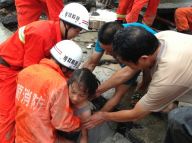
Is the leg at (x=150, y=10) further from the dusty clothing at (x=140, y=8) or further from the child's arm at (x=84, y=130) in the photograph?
the child's arm at (x=84, y=130)

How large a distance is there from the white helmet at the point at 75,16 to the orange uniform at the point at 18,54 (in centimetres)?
14

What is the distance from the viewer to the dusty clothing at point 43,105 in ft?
11.0

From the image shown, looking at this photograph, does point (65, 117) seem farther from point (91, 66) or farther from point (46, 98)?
point (91, 66)

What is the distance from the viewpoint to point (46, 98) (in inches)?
132

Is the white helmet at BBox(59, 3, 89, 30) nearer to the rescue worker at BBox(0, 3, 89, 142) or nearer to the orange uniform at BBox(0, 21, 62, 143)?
the rescue worker at BBox(0, 3, 89, 142)

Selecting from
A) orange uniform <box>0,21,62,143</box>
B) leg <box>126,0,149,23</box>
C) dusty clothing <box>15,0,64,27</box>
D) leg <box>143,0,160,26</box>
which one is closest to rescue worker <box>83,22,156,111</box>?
orange uniform <box>0,21,62,143</box>

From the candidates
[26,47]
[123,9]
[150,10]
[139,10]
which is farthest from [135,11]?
[26,47]

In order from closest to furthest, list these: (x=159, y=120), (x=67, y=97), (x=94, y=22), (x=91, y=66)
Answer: (x=67, y=97) → (x=159, y=120) → (x=91, y=66) → (x=94, y=22)

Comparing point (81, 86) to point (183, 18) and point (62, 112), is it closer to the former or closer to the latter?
point (62, 112)

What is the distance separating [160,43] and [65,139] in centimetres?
154

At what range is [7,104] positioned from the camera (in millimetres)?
4148

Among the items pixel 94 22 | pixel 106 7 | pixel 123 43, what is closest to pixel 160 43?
pixel 123 43

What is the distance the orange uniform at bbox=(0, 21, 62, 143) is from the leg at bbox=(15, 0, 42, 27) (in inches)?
43.0

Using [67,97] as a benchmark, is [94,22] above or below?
below
